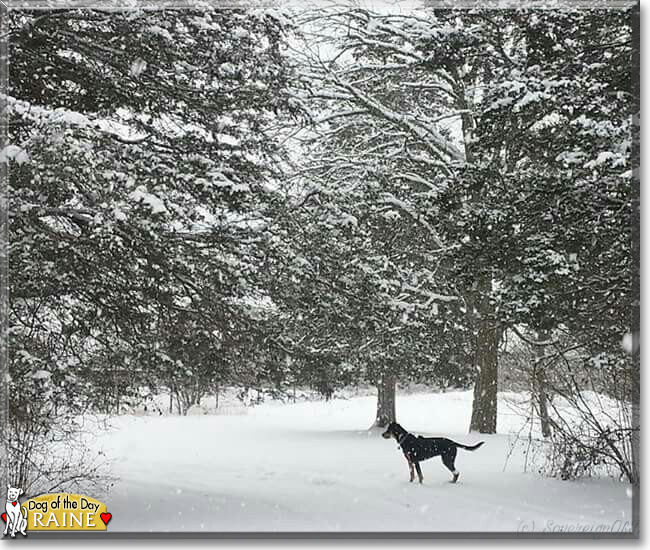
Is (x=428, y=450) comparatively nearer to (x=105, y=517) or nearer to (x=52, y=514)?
(x=105, y=517)

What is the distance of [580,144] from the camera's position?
573cm

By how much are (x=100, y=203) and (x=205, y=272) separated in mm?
1204

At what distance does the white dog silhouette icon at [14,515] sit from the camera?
535cm

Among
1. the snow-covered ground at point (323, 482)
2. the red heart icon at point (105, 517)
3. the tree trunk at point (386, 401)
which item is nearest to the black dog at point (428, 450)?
the snow-covered ground at point (323, 482)

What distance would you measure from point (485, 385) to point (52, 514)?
293 inches

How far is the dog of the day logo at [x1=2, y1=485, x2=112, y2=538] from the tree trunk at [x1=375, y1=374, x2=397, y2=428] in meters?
6.97

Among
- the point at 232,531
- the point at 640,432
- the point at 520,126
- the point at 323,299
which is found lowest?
the point at 232,531

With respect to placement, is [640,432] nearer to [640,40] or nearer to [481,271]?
[481,271]

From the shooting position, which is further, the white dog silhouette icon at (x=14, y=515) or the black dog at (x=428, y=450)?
the black dog at (x=428, y=450)

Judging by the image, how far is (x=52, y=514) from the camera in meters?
5.53

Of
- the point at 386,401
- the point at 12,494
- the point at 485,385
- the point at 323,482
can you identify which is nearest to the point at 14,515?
the point at 12,494

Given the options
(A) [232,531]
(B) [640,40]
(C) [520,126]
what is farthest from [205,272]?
(B) [640,40]

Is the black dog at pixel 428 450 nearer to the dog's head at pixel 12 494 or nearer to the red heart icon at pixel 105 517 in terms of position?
the red heart icon at pixel 105 517

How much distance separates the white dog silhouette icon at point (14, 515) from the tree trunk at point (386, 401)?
736cm
